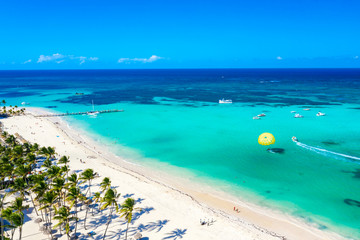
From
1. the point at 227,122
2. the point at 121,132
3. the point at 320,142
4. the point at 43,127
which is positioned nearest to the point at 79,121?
the point at 43,127

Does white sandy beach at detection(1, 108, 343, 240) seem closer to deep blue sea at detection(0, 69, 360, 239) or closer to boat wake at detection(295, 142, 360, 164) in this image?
deep blue sea at detection(0, 69, 360, 239)

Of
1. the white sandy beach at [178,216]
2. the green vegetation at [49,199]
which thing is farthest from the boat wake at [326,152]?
the green vegetation at [49,199]

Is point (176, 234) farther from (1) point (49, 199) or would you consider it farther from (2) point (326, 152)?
(2) point (326, 152)

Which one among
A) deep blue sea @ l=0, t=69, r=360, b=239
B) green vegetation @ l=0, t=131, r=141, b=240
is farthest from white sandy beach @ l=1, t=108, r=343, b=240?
deep blue sea @ l=0, t=69, r=360, b=239

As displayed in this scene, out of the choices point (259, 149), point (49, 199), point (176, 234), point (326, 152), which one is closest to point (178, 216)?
point (176, 234)

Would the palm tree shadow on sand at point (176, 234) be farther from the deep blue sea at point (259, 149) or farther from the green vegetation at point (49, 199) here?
the deep blue sea at point (259, 149)

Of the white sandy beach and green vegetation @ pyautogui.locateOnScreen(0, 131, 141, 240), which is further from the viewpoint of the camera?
the white sandy beach

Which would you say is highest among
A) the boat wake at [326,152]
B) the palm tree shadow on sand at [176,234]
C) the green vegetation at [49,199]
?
the green vegetation at [49,199]

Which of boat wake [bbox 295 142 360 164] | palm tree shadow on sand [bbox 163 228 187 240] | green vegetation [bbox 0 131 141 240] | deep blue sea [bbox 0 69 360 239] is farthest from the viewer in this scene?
boat wake [bbox 295 142 360 164]
